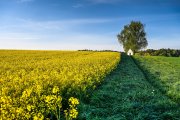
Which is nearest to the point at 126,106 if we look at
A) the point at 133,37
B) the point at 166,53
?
the point at 166,53

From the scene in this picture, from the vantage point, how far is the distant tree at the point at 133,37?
105 m

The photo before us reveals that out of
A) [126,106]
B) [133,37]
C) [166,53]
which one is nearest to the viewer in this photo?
[126,106]

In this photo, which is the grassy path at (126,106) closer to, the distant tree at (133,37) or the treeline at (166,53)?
the treeline at (166,53)

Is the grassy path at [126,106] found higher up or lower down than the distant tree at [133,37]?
lower down

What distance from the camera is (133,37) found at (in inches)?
4213

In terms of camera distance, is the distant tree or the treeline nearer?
the treeline

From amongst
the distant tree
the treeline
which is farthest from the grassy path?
the distant tree

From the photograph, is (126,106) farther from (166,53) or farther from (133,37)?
(133,37)

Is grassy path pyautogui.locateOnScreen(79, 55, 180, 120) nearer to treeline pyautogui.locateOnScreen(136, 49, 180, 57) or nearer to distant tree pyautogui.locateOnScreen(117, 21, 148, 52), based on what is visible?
treeline pyautogui.locateOnScreen(136, 49, 180, 57)

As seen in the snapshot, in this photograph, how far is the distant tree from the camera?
346 feet

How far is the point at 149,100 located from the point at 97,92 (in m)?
2.29

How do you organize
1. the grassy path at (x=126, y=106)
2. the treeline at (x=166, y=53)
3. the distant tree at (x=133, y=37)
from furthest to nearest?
the distant tree at (x=133, y=37) < the treeline at (x=166, y=53) < the grassy path at (x=126, y=106)

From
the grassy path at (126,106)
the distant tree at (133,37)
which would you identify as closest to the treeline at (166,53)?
the distant tree at (133,37)

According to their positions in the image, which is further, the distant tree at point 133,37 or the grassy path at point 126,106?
the distant tree at point 133,37
